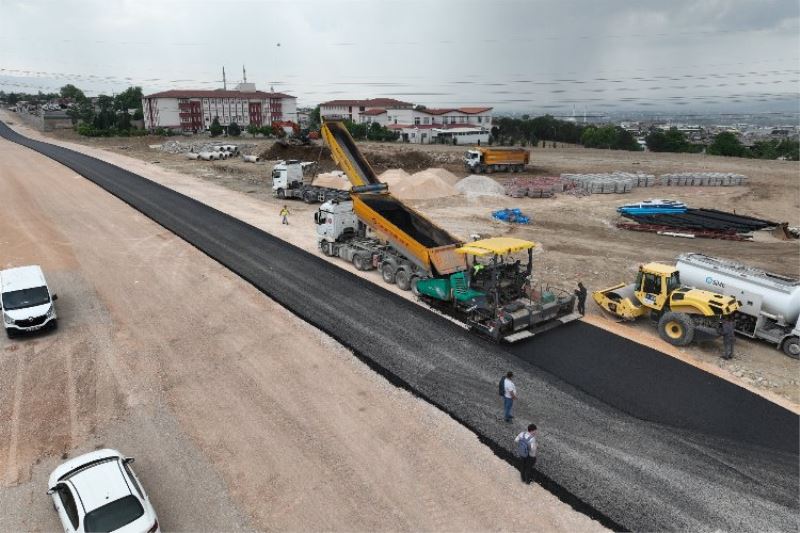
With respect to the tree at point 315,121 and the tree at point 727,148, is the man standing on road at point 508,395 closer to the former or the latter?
the tree at point 315,121

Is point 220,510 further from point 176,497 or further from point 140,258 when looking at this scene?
point 140,258

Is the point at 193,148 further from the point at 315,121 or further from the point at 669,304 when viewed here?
the point at 669,304

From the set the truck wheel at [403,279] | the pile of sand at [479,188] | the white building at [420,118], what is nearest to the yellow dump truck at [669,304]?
the truck wheel at [403,279]

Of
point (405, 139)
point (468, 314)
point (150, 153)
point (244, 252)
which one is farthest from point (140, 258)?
point (405, 139)

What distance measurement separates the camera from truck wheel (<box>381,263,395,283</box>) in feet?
66.0

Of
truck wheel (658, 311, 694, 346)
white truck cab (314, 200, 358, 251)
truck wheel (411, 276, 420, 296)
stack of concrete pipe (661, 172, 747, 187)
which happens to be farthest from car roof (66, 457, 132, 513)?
stack of concrete pipe (661, 172, 747, 187)

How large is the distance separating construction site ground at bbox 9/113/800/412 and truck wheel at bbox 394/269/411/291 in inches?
54.3

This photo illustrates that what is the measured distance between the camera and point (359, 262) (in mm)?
21859

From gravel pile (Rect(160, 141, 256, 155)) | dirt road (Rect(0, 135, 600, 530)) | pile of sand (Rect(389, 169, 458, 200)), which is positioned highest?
gravel pile (Rect(160, 141, 256, 155))

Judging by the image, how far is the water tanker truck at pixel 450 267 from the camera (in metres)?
16.2

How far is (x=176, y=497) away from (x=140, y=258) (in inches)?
646

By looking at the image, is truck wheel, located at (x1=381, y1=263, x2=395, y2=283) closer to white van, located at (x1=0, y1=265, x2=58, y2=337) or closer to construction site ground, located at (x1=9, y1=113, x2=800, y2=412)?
construction site ground, located at (x1=9, y1=113, x2=800, y2=412)

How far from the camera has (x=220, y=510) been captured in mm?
9484

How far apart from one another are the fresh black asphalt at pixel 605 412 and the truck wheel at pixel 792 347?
3124mm
